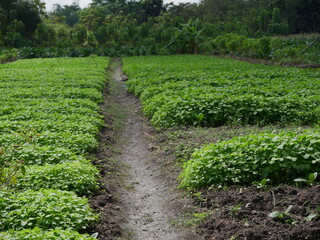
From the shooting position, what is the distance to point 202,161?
696 centimetres

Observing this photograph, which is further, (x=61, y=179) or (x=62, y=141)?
(x=62, y=141)

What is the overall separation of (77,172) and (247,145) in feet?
10.6

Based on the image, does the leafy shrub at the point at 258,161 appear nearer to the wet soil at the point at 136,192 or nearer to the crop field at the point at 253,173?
the crop field at the point at 253,173

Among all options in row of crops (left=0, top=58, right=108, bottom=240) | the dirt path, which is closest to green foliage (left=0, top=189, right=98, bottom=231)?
row of crops (left=0, top=58, right=108, bottom=240)

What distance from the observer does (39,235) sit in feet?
15.1

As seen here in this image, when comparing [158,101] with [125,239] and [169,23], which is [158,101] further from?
[169,23]

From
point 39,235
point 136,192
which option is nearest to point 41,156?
point 136,192

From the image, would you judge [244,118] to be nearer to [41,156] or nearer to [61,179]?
[41,156]

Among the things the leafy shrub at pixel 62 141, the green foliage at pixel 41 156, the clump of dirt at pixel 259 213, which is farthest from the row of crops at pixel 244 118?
the leafy shrub at pixel 62 141

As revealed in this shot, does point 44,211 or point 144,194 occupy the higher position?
point 44,211

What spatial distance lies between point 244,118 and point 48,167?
22.2ft

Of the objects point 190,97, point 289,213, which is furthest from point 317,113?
point 289,213

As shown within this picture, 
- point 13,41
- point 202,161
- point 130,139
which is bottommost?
point 130,139

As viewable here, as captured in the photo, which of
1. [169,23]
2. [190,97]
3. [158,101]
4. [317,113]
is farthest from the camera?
[169,23]
